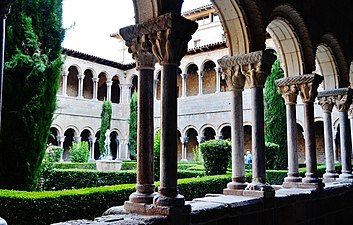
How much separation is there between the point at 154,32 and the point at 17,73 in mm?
3774

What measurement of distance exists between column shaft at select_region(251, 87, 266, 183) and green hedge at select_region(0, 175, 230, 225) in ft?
8.02

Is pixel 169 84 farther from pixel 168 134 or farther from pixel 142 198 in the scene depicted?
pixel 142 198

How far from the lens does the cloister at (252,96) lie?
3.70 metres

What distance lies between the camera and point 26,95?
21.7ft

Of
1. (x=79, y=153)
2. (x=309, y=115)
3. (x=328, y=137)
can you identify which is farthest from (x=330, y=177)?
(x=79, y=153)

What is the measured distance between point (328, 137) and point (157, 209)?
5.29 m

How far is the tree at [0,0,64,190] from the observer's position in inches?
251

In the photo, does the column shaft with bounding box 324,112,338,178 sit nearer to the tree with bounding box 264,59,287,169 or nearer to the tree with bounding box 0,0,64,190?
the tree with bounding box 0,0,64,190

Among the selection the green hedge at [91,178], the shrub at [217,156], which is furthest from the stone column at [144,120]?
the green hedge at [91,178]

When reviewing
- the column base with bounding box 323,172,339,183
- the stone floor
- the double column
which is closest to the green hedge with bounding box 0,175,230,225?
the stone floor

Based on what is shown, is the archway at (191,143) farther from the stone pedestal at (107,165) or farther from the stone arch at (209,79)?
the stone pedestal at (107,165)

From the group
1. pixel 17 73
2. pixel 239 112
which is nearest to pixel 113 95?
pixel 17 73

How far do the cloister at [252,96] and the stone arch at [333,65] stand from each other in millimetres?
21

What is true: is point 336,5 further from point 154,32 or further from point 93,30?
point 93,30
